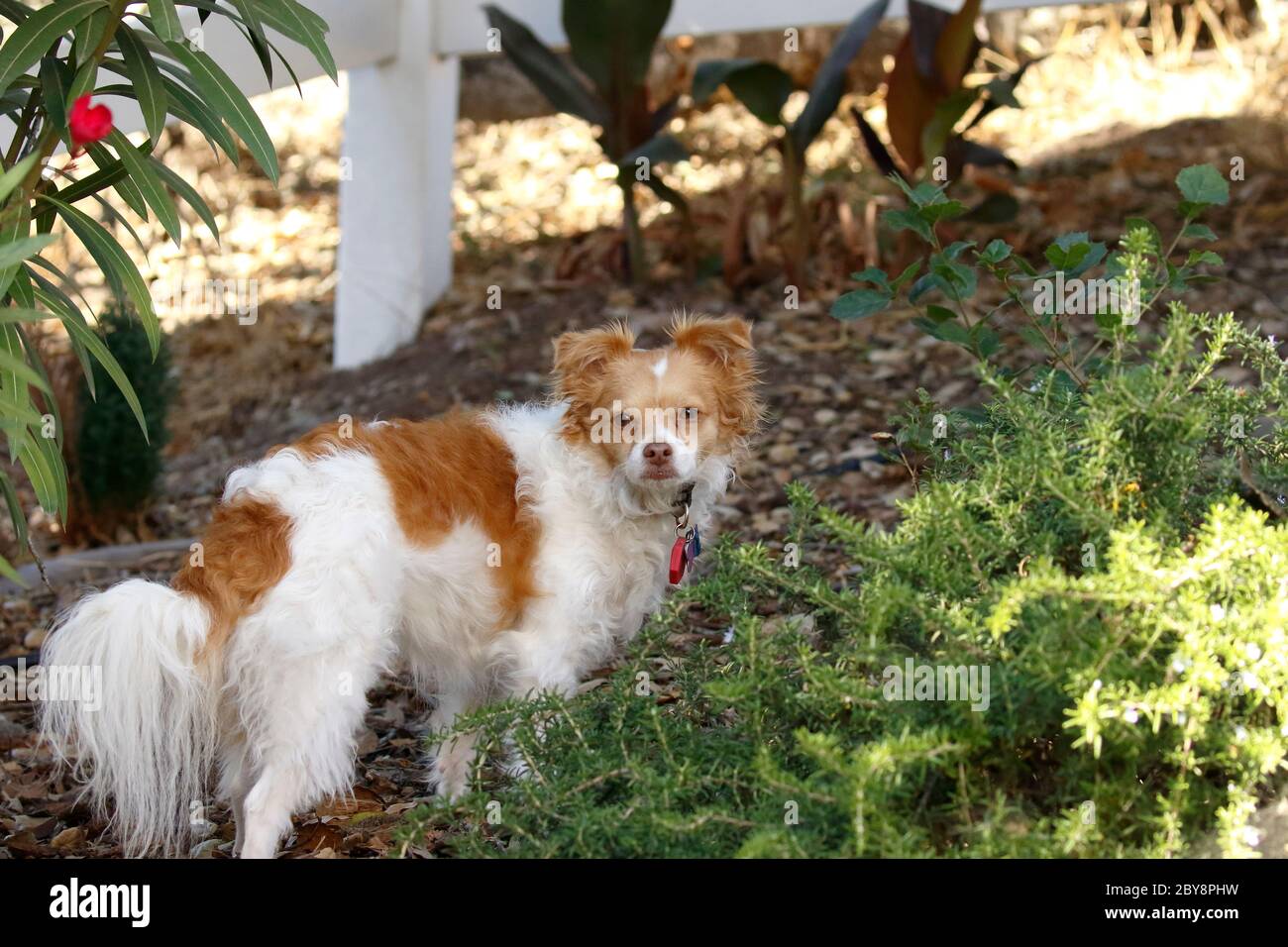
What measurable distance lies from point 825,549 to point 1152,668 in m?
2.63

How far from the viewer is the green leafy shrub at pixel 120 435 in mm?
6258

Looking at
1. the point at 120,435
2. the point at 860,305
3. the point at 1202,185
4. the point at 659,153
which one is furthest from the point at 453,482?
the point at 659,153

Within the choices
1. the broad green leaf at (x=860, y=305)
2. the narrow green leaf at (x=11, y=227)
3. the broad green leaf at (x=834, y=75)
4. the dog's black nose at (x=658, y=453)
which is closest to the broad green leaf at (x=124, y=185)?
Answer: the narrow green leaf at (x=11, y=227)

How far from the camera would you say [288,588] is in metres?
3.42

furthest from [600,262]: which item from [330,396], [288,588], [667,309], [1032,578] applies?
[1032,578]

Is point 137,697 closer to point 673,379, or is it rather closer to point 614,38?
point 673,379

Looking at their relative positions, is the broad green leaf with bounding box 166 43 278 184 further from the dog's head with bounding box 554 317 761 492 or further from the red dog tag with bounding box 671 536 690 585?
the red dog tag with bounding box 671 536 690 585

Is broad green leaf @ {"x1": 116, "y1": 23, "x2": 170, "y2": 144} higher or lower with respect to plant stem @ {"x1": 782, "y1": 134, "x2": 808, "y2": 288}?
lower

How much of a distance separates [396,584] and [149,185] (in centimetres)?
117

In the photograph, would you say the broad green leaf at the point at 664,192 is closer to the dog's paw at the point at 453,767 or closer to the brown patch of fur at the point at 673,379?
the brown patch of fur at the point at 673,379

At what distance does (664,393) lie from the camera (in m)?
3.96

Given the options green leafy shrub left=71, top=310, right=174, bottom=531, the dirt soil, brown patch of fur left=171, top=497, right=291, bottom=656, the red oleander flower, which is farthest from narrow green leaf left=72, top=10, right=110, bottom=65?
green leafy shrub left=71, top=310, right=174, bottom=531

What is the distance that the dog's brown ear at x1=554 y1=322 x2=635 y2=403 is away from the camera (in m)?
4.06
